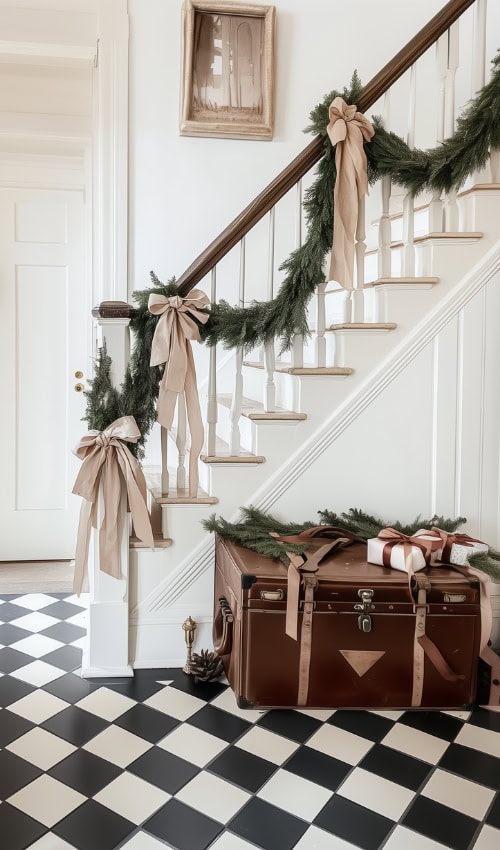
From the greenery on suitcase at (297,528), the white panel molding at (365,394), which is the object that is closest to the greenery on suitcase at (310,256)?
the white panel molding at (365,394)

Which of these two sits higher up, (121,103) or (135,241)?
(121,103)

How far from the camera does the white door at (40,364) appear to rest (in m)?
3.90

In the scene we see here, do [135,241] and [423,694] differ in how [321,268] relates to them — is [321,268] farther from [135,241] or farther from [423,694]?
[423,694]

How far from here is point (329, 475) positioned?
2.82 meters

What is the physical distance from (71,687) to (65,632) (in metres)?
0.51

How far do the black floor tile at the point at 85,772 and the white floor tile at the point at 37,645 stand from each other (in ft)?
2.47

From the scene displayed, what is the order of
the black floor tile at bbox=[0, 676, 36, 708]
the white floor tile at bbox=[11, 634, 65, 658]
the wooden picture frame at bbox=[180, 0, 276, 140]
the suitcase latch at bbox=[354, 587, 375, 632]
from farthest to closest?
the wooden picture frame at bbox=[180, 0, 276, 140] < the white floor tile at bbox=[11, 634, 65, 658] < the black floor tile at bbox=[0, 676, 36, 708] < the suitcase latch at bbox=[354, 587, 375, 632]

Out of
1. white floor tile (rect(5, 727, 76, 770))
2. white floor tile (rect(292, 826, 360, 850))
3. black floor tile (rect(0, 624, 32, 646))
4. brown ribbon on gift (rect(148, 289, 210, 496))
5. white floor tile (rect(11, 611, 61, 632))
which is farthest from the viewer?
white floor tile (rect(11, 611, 61, 632))

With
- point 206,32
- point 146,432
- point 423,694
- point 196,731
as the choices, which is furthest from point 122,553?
point 206,32

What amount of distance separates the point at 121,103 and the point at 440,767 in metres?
2.88

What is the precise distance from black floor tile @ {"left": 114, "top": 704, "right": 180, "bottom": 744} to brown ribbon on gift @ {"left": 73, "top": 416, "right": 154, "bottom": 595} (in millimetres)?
444

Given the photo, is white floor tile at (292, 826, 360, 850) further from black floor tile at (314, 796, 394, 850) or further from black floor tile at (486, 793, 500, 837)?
black floor tile at (486, 793, 500, 837)

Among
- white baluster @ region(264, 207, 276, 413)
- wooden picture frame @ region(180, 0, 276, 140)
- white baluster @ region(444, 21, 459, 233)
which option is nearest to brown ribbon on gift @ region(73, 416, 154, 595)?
white baluster @ region(264, 207, 276, 413)

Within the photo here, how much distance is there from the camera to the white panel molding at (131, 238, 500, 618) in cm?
279
